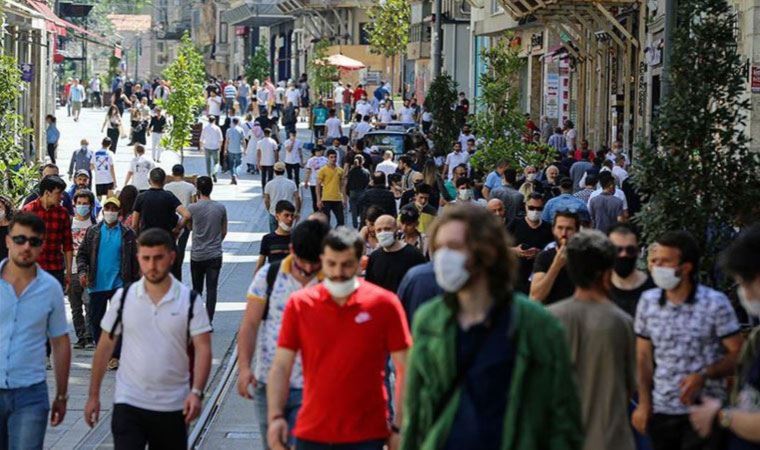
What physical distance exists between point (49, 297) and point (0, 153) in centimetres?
877

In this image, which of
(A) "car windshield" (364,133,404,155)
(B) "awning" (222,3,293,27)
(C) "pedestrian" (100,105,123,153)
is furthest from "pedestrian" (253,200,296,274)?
(B) "awning" (222,3,293,27)

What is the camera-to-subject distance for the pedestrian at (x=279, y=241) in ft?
44.7

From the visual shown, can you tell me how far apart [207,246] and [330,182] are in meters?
10.5

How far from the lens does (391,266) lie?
12375 mm

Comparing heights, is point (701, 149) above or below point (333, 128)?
below

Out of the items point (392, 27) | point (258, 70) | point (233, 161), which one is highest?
point (392, 27)

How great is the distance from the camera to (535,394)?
582cm

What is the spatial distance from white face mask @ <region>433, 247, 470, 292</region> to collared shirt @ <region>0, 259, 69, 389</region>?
3971 millimetres

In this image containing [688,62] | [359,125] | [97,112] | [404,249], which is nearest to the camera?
[404,249]

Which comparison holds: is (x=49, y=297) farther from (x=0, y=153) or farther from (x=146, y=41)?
(x=146, y=41)

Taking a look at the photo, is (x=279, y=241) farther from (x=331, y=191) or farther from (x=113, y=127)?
(x=113, y=127)

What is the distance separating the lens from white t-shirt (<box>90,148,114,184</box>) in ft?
104

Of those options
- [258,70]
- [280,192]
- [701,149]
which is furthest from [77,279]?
[258,70]

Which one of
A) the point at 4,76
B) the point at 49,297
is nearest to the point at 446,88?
the point at 4,76
